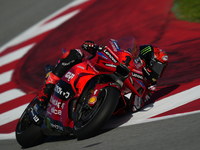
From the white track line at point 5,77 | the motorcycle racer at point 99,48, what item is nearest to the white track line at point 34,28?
the white track line at point 5,77

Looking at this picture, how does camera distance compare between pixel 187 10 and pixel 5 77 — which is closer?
pixel 5 77

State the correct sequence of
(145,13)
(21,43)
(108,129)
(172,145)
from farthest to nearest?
(21,43) < (145,13) < (108,129) < (172,145)

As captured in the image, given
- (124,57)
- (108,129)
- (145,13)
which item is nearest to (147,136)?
(108,129)

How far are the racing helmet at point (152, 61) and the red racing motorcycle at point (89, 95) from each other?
204 millimetres

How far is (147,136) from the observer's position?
2.96m

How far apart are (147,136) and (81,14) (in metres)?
7.13

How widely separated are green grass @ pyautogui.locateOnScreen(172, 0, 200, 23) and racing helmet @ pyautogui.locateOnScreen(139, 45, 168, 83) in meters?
3.74

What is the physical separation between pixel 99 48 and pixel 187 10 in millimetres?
4864

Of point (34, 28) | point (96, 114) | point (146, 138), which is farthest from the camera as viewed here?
point (34, 28)

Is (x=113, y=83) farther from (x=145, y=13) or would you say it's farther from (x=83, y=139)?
(x=145, y=13)

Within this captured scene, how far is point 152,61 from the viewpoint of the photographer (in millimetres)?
3818

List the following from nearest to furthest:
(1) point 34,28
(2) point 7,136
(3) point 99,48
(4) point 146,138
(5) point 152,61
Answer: (4) point 146,138 < (3) point 99,48 < (5) point 152,61 < (2) point 7,136 < (1) point 34,28

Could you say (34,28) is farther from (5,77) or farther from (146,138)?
(146,138)

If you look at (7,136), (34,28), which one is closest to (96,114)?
(7,136)
